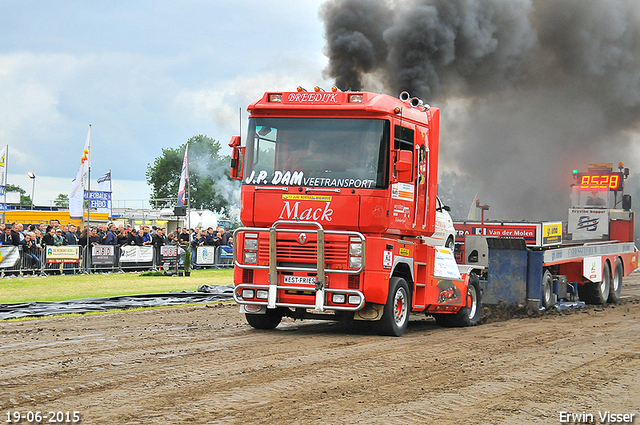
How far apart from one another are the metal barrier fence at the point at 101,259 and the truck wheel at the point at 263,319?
40.1 ft

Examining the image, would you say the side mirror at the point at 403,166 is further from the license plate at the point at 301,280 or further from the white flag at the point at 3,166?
the white flag at the point at 3,166

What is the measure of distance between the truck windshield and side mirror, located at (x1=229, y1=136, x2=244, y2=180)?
0.76ft

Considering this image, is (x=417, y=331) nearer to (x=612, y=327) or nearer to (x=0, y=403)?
(x=612, y=327)

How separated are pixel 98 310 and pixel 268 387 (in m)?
8.13

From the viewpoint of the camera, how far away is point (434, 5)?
1756 centimetres

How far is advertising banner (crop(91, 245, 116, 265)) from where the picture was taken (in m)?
23.6

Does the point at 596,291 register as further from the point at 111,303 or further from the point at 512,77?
the point at 111,303

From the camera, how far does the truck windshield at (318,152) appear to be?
10.2m

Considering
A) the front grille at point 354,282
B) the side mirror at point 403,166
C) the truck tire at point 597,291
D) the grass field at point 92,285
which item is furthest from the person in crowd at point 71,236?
the side mirror at point 403,166

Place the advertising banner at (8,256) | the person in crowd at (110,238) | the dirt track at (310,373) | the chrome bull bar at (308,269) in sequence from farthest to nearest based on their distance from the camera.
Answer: the person in crowd at (110,238) → the advertising banner at (8,256) → the chrome bull bar at (308,269) → the dirt track at (310,373)

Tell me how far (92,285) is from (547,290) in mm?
11611

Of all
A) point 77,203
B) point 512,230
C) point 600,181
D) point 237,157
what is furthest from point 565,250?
point 77,203

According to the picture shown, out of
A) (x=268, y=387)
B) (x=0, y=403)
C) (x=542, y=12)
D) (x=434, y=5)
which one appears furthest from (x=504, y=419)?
(x=542, y=12)

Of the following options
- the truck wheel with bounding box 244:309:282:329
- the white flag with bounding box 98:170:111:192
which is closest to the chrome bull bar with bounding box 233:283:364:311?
A: the truck wheel with bounding box 244:309:282:329
